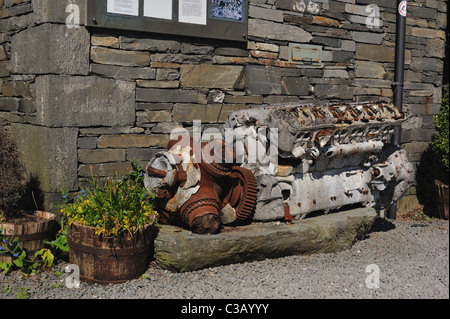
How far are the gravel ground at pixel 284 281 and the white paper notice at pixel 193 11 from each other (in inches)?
96.3

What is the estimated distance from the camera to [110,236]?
418 cm

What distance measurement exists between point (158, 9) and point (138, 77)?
26.7 inches

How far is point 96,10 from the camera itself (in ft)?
15.8

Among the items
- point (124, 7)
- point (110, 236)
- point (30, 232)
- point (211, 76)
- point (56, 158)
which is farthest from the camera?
point (211, 76)

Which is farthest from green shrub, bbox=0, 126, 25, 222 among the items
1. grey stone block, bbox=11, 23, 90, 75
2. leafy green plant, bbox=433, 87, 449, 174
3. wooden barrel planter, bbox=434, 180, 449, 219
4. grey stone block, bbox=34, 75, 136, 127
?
leafy green plant, bbox=433, 87, 449, 174

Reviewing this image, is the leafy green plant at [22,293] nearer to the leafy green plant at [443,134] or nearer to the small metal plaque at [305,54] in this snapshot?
the small metal plaque at [305,54]

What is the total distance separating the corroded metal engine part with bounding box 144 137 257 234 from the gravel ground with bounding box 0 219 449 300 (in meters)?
0.46

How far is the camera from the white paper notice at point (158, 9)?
5.09 meters

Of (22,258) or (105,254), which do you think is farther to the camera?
(22,258)

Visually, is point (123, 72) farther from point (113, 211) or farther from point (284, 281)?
point (284, 281)

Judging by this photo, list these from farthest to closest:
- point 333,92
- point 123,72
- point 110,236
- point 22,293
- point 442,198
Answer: point 442,198
point 333,92
point 123,72
point 110,236
point 22,293

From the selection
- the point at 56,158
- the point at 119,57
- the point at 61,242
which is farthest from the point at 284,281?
the point at 119,57

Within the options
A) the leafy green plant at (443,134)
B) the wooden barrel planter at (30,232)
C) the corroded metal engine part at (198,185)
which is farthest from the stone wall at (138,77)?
the leafy green plant at (443,134)

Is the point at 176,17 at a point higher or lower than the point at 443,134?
higher
